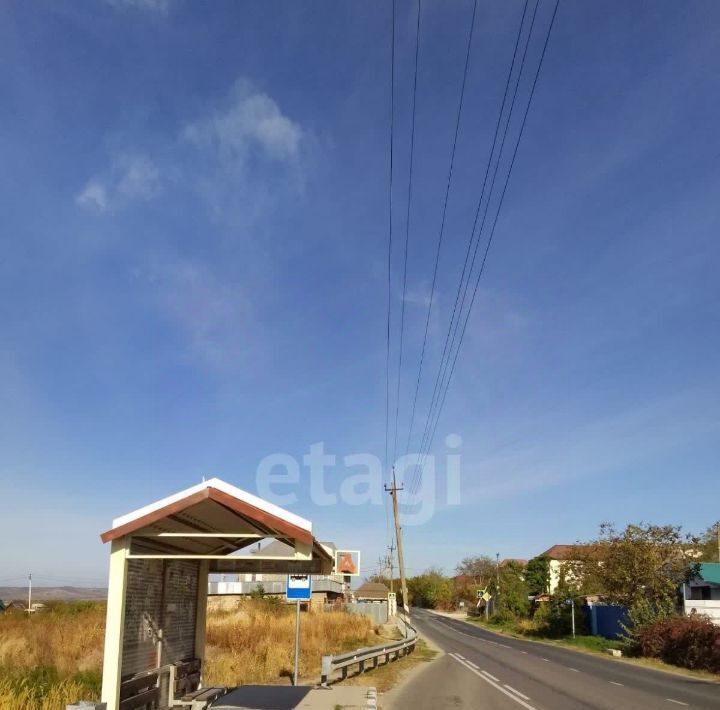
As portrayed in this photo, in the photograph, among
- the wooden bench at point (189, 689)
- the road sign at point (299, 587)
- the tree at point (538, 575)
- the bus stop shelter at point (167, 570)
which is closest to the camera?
the bus stop shelter at point (167, 570)

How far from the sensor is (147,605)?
10586mm

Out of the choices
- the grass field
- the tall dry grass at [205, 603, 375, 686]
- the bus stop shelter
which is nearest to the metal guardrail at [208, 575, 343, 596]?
the tall dry grass at [205, 603, 375, 686]

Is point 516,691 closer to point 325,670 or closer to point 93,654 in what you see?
point 325,670

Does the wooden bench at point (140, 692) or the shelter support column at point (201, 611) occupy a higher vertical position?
the shelter support column at point (201, 611)

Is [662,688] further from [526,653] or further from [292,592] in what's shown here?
[526,653]

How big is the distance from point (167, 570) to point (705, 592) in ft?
136

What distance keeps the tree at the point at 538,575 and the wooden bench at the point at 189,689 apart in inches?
2238

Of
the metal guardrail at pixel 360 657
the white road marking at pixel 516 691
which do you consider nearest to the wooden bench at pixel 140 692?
the metal guardrail at pixel 360 657

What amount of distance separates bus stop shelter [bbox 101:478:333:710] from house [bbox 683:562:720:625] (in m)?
22.7

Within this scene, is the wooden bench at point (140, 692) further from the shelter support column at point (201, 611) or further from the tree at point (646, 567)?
the tree at point (646, 567)

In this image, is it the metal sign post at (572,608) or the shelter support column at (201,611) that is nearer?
the shelter support column at (201,611)

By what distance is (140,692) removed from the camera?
403 inches

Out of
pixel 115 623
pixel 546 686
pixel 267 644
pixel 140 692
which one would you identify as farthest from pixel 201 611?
pixel 546 686

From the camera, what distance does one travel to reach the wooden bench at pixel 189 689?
11461 millimetres
